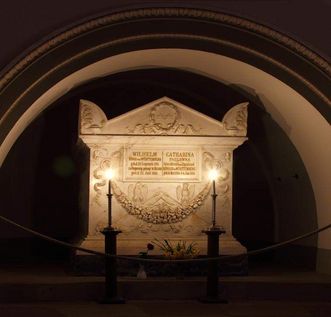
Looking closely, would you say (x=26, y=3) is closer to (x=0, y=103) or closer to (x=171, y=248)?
(x=0, y=103)

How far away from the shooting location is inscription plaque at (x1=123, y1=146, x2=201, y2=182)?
11.4 metres

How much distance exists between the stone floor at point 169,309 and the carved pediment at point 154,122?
7.38 ft

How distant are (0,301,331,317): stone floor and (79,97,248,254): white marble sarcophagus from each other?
1.42 m

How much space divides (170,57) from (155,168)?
4.65 feet

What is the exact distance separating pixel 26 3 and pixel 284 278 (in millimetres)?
4369

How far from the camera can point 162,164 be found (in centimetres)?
1147

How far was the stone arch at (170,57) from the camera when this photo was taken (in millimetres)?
9344

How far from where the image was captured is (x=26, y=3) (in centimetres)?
938

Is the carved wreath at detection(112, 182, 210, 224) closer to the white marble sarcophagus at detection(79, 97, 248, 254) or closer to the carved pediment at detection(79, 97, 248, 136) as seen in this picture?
the white marble sarcophagus at detection(79, 97, 248, 254)

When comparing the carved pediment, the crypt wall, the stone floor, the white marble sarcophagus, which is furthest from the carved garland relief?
the crypt wall

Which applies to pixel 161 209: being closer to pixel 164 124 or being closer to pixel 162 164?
pixel 162 164

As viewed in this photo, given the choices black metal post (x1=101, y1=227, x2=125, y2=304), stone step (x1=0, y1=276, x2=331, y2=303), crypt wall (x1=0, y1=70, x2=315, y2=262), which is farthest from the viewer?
crypt wall (x1=0, y1=70, x2=315, y2=262)

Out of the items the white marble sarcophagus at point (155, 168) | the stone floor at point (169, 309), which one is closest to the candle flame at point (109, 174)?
the white marble sarcophagus at point (155, 168)

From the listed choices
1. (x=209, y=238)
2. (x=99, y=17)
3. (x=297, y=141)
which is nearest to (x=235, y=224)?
(x=297, y=141)
